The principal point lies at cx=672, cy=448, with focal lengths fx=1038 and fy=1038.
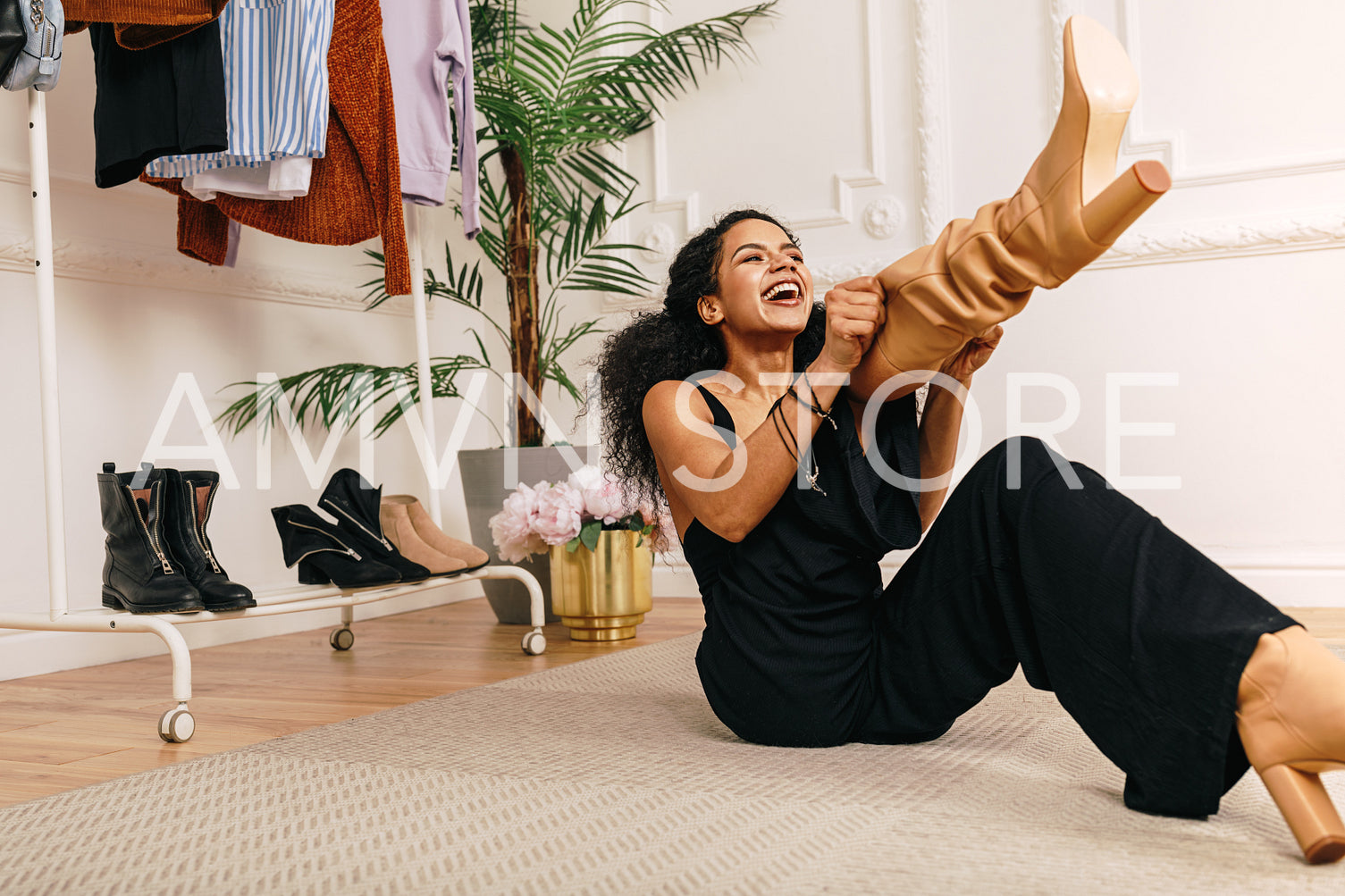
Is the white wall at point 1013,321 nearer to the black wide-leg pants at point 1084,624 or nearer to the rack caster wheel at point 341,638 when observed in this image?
the rack caster wheel at point 341,638

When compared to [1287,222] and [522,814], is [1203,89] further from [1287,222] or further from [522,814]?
[522,814]

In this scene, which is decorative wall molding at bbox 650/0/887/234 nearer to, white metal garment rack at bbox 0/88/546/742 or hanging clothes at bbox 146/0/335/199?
hanging clothes at bbox 146/0/335/199

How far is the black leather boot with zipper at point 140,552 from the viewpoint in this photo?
1.54 m

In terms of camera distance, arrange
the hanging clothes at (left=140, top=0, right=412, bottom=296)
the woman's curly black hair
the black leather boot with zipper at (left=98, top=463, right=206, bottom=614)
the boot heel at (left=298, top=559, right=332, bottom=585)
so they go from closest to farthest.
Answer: the woman's curly black hair → the black leather boot with zipper at (left=98, top=463, right=206, bottom=614) → the boot heel at (left=298, top=559, right=332, bottom=585) → the hanging clothes at (left=140, top=0, right=412, bottom=296)

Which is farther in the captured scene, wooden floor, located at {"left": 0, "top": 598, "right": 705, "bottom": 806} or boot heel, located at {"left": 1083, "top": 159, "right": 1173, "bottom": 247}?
wooden floor, located at {"left": 0, "top": 598, "right": 705, "bottom": 806}

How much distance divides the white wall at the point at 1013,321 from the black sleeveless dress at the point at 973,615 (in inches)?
58.9

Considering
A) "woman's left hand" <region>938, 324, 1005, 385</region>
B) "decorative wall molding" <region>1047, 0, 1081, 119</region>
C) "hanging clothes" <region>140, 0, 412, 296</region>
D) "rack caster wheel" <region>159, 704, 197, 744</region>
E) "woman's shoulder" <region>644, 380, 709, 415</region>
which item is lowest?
"rack caster wheel" <region>159, 704, 197, 744</region>

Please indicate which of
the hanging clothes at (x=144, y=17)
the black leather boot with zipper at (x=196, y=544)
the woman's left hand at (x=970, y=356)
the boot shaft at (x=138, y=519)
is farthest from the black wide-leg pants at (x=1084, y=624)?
the hanging clothes at (x=144, y=17)

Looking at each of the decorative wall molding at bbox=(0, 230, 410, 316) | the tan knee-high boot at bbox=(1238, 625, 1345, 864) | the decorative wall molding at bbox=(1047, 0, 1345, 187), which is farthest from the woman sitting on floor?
the decorative wall molding at bbox=(1047, 0, 1345, 187)

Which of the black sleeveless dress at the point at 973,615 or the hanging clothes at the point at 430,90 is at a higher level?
the hanging clothes at the point at 430,90

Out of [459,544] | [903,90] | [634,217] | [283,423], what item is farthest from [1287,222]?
[283,423]

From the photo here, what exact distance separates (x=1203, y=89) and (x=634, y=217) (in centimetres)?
152

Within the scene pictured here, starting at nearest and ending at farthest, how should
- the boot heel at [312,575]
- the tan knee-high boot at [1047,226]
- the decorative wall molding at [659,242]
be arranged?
1. the tan knee-high boot at [1047,226]
2. the boot heel at [312,575]
3. the decorative wall molding at [659,242]

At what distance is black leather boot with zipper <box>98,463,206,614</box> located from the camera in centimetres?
154
